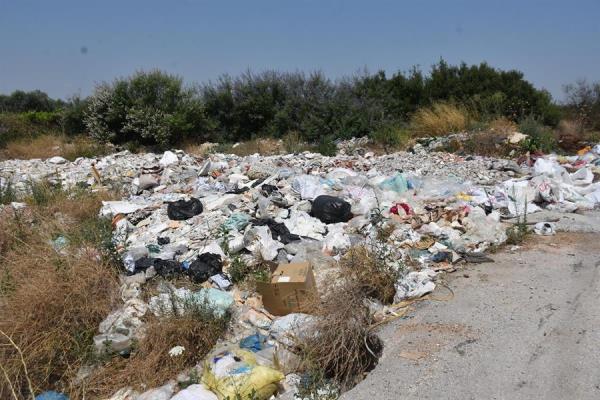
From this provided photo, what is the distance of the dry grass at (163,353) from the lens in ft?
11.1

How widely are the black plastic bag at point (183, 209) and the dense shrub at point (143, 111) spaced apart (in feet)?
24.7

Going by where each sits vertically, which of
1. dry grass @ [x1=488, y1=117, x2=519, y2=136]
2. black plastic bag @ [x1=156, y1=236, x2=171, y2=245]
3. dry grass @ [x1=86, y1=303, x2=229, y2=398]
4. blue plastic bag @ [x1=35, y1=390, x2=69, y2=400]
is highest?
dry grass @ [x1=488, y1=117, x2=519, y2=136]

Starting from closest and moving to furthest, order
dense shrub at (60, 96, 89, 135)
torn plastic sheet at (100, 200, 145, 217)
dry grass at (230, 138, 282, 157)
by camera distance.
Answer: torn plastic sheet at (100, 200, 145, 217), dry grass at (230, 138, 282, 157), dense shrub at (60, 96, 89, 135)

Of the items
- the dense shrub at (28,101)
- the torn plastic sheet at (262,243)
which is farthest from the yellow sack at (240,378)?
the dense shrub at (28,101)

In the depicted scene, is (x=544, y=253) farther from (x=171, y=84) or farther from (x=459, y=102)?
(x=171, y=84)

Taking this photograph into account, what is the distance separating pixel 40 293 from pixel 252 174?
4.13 m

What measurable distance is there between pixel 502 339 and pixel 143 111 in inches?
458

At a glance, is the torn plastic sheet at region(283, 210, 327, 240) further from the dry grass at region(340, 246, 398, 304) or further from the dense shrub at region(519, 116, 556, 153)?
A: the dense shrub at region(519, 116, 556, 153)

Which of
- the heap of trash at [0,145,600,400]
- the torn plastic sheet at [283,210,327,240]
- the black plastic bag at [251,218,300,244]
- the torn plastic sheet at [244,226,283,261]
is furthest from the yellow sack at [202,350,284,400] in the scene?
the torn plastic sheet at [283,210,327,240]

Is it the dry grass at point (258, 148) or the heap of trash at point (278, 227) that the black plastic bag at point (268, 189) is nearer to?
the heap of trash at point (278, 227)

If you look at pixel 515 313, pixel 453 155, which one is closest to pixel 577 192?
pixel 453 155

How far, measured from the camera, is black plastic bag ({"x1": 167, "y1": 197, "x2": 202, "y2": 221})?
19.1ft

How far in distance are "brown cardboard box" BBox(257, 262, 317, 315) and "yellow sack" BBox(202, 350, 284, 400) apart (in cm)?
62

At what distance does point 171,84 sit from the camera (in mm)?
13594
